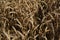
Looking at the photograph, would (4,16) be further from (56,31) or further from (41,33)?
(56,31)

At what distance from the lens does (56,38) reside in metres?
2.23

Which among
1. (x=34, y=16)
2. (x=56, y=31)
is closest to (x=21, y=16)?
(x=34, y=16)

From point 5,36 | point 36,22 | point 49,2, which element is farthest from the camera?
point 49,2

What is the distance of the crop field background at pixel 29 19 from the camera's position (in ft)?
7.16

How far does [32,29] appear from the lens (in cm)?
221

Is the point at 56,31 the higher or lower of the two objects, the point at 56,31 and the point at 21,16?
the lower

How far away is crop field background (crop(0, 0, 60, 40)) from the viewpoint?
7.16 feet

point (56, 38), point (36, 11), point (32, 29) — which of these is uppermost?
point (36, 11)

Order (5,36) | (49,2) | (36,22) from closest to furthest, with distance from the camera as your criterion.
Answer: (5,36) → (36,22) → (49,2)

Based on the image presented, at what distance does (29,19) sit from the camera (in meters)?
2.27

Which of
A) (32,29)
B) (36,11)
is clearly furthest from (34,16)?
(32,29)

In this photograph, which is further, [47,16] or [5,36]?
[47,16]

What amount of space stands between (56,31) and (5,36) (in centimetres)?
65

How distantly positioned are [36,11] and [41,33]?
36 centimetres
